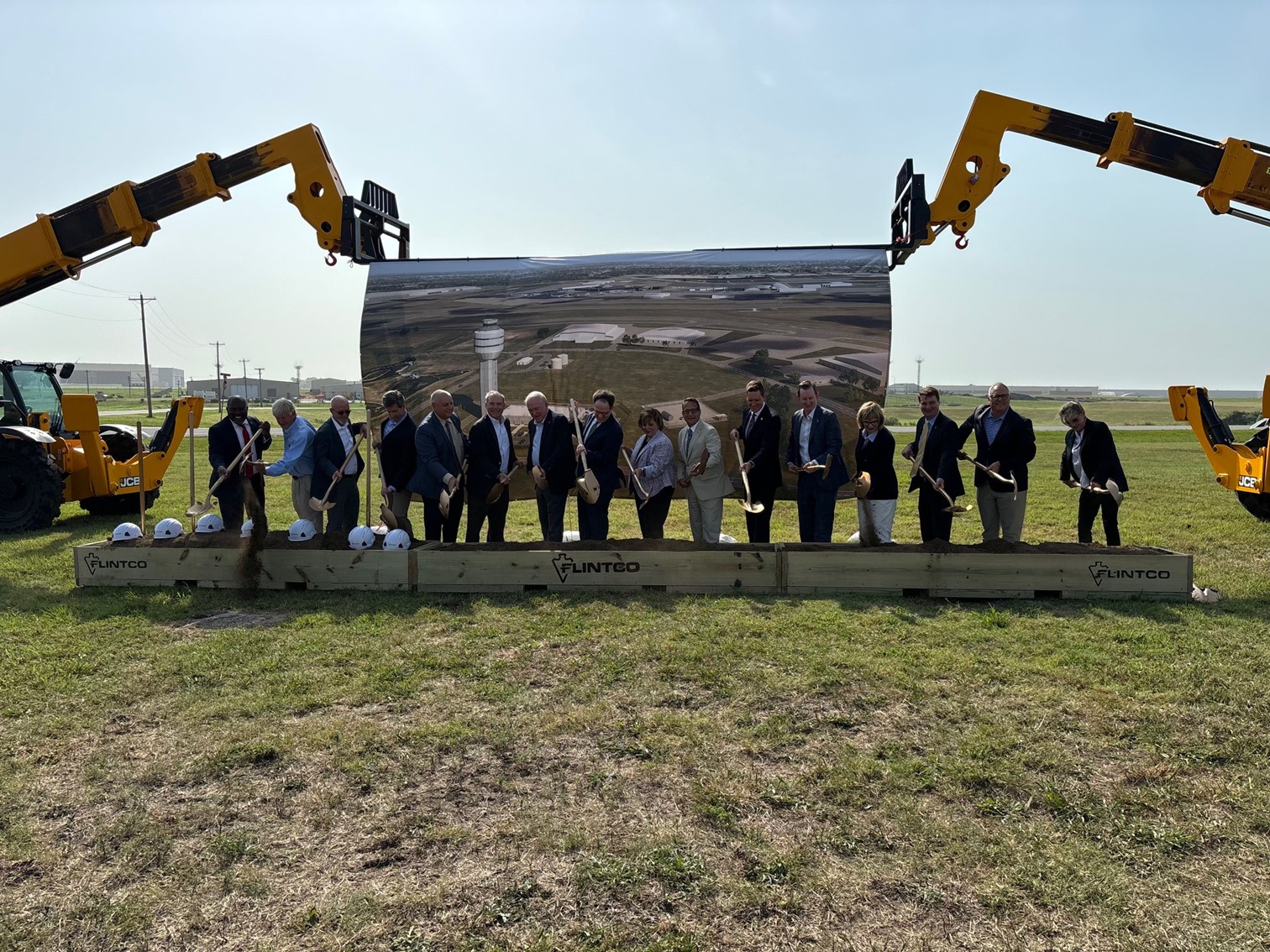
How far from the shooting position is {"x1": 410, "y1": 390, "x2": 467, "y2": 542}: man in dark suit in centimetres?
741

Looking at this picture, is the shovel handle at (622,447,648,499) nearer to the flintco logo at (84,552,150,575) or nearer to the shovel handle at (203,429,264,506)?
the shovel handle at (203,429,264,506)

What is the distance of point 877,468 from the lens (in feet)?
23.6

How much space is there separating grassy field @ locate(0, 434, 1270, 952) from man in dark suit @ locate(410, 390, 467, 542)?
1434 millimetres

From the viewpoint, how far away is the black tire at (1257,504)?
10758 mm

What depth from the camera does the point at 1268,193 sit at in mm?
7953

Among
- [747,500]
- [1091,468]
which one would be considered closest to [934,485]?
[1091,468]

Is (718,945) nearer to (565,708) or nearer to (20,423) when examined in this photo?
(565,708)

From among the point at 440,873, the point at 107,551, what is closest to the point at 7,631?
the point at 107,551

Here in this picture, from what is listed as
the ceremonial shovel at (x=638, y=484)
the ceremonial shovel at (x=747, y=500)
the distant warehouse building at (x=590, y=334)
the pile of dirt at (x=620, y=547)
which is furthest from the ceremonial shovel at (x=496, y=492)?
the ceremonial shovel at (x=747, y=500)

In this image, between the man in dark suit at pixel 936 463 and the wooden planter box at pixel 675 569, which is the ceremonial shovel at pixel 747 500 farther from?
the man in dark suit at pixel 936 463

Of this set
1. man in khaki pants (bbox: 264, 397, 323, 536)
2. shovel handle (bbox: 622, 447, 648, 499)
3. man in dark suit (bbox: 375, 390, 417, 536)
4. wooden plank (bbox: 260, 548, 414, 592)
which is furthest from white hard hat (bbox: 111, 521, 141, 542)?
shovel handle (bbox: 622, 447, 648, 499)

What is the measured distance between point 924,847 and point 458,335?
6.90 meters

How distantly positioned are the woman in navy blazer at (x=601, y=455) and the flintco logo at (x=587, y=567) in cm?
72

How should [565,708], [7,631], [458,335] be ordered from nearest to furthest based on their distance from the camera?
[565,708] < [7,631] < [458,335]
